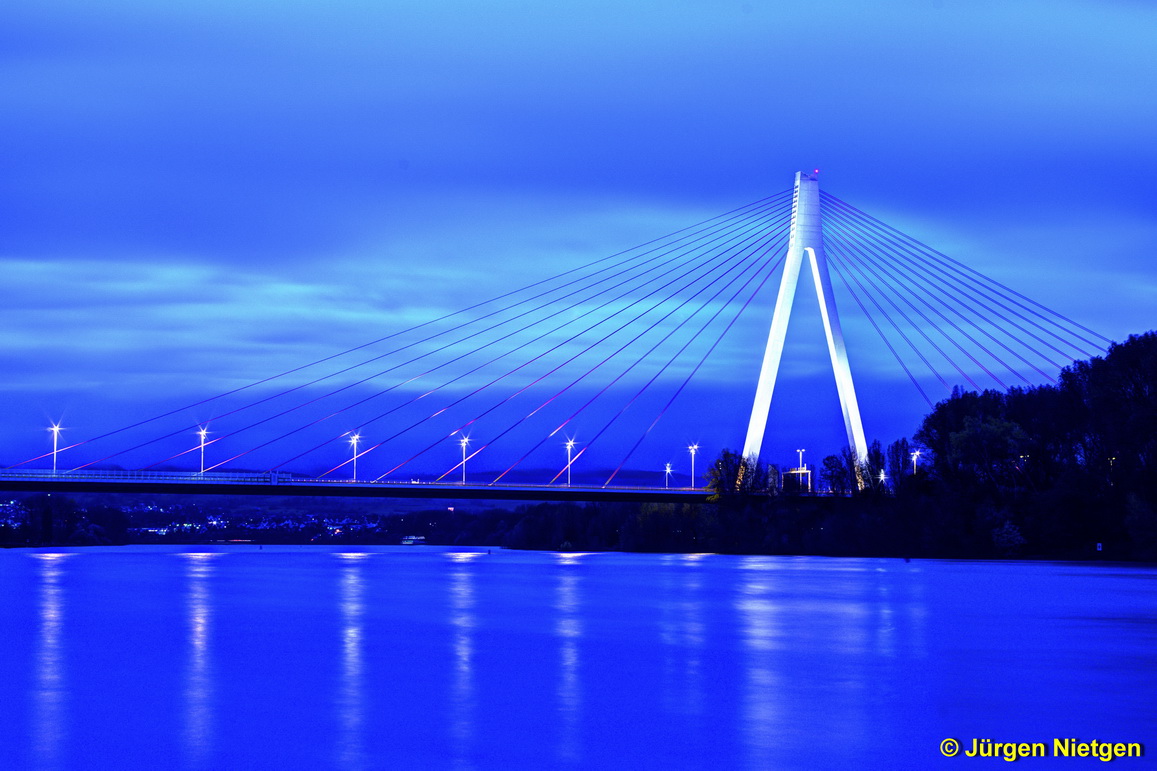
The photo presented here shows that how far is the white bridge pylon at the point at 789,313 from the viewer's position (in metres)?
56.7

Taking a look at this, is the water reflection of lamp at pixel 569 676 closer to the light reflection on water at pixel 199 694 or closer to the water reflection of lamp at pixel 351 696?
the water reflection of lamp at pixel 351 696

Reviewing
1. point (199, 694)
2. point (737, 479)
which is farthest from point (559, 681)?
point (737, 479)

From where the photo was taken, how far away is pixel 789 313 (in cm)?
5716

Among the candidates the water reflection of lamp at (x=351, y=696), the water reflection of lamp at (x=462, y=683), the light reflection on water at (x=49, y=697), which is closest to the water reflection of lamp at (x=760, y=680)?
the water reflection of lamp at (x=462, y=683)

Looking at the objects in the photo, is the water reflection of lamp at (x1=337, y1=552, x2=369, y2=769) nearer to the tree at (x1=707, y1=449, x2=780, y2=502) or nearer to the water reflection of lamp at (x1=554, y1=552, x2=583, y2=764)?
the water reflection of lamp at (x1=554, y1=552, x2=583, y2=764)

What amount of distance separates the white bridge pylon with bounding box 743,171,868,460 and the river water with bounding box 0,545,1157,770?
23013mm

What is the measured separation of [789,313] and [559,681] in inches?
1642

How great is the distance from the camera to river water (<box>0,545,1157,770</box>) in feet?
40.8

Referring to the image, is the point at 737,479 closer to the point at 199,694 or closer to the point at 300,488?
the point at 300,488

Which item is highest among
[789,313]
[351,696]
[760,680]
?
[789,313]

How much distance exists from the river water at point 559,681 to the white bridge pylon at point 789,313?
23.0 metres

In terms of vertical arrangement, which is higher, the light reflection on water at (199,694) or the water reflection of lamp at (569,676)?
the light reflection on water at (199,694)

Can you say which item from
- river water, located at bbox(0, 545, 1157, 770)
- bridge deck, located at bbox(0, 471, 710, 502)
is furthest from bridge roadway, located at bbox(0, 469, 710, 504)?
river water, located at bbox(0, 545, 1157, 770)

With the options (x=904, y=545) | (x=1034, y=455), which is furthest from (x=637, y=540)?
(x=1034, y=455)
